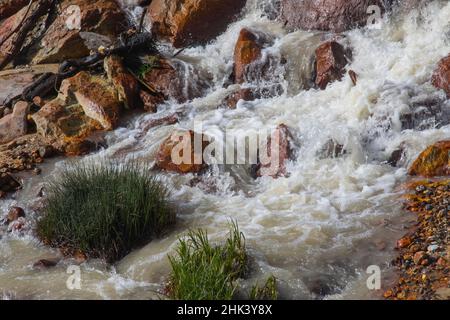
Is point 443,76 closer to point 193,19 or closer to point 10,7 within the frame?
point 193,19

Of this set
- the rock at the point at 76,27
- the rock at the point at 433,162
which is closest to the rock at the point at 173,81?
the rock at the point at 76,27

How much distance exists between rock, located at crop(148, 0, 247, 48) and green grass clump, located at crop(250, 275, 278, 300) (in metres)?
6.22

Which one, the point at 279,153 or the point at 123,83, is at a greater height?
the point at 123,83

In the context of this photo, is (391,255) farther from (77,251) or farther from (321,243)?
(77,251)

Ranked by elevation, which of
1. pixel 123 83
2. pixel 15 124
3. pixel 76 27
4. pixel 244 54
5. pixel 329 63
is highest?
pixel 76 27

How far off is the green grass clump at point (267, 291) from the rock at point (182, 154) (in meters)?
2.57

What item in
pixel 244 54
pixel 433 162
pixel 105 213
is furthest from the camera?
pixel 244 54

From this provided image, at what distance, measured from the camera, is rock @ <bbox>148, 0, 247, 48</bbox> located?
9938mm

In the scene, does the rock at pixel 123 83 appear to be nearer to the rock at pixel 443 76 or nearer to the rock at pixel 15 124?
the rock at pixel 15 124

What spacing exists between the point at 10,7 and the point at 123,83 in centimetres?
417

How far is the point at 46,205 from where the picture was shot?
19.8 ft

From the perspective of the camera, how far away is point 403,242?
4.88 meters

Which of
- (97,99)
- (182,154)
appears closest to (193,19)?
(97,99)
